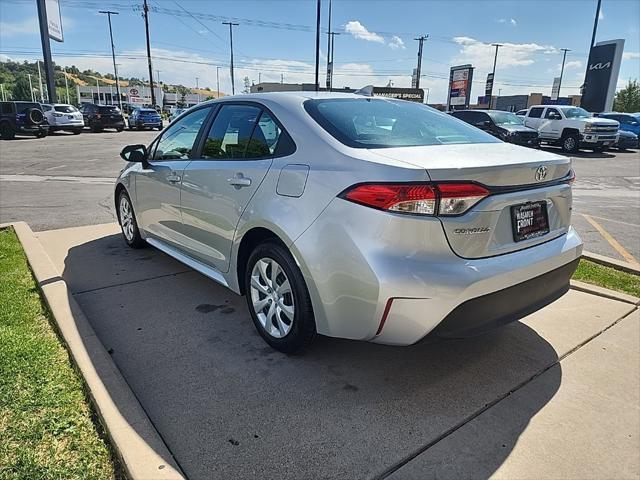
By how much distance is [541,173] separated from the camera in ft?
8.93

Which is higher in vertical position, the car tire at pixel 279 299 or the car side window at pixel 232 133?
the car side window at pixel 232 133

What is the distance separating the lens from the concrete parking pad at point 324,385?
2266 mm

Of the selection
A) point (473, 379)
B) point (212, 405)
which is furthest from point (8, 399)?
point (473, 379)

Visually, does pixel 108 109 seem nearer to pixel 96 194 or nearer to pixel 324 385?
pixel 96 194

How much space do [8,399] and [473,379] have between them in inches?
102

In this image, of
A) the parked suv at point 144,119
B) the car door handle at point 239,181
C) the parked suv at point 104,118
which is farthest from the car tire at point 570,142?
the parked suv at point 104,118

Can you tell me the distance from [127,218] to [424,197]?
398cm

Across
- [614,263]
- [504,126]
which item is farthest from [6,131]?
[614,263]

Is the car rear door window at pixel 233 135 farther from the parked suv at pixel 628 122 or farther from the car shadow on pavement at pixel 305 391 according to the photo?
the parked suv at pixel 628 122

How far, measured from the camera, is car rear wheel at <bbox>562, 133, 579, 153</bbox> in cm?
2041

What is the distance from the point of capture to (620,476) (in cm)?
220

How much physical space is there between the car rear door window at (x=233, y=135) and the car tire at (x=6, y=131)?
25.5 meters

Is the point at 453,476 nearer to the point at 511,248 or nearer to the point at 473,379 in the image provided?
the point at 473,379

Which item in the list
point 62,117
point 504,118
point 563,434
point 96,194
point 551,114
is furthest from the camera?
point 62,117
